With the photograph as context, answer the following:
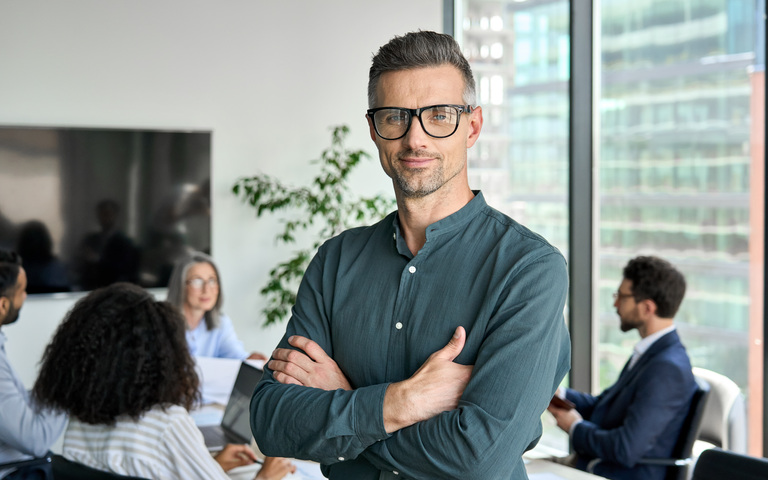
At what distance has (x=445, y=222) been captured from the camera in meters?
1.41

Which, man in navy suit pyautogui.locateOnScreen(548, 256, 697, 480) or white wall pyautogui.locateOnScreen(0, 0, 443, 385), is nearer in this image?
man in navy suit pyautogui.locateOnScreen(548, 256, 697, 480)

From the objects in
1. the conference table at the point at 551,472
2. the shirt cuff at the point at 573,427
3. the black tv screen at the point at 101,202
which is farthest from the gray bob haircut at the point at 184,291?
the conference table at the point at 551,472

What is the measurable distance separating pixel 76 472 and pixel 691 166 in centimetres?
331

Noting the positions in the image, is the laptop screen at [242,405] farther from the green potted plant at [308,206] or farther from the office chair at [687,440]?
the green potted plant at [308,206]

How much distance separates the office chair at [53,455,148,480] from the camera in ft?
5.22

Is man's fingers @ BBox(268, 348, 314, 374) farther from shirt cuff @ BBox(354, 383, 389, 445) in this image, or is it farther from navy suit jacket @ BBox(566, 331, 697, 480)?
navy suit jacket @ BBox(566, 331, 697, 480)

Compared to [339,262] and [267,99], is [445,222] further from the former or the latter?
[267,99]

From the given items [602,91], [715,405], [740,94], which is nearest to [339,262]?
[715,405]

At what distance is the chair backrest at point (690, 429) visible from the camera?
2.76m

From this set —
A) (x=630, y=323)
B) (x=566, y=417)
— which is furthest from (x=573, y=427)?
(x=630, y=323)

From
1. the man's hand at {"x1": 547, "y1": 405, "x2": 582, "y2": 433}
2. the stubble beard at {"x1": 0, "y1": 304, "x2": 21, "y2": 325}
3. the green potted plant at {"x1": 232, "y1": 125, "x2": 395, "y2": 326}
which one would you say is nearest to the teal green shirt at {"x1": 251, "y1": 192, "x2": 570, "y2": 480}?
the man's hand at {"x1": 547, "y1": 405, "x2": 582, "y2": 433}

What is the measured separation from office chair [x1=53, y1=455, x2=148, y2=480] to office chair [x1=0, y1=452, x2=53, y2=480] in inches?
39.2

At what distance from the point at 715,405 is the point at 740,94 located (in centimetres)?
155

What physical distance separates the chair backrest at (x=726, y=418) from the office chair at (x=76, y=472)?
2.36 m
